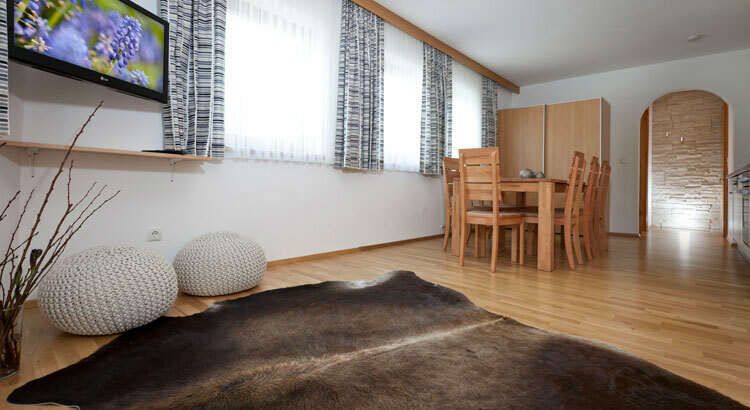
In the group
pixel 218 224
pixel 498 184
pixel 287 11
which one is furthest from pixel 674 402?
pixel 287 11

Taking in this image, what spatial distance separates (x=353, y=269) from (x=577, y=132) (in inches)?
175

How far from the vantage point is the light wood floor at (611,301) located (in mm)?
1377

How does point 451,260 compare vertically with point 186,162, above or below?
below

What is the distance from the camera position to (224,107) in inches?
102

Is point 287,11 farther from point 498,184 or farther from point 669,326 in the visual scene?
point 669,326

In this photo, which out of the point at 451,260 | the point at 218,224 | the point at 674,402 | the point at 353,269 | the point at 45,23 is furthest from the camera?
the point at 451,260

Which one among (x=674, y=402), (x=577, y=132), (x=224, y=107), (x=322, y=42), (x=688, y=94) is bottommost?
(x=674, y=402)

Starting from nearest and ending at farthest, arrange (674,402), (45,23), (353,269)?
(674,402)
(45,23)
(353,269)

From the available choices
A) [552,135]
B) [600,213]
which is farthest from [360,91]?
[552,135]

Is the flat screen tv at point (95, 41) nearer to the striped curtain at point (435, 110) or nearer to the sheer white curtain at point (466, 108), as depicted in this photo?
the striped curtain at point (435, 110)

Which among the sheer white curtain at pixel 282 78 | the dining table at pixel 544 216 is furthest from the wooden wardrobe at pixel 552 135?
the sheer white curtain at pixel 282 78

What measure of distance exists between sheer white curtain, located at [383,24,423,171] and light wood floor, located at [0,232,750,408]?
1.19 m

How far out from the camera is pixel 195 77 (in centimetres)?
244

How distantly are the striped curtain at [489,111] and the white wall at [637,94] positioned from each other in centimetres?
117
